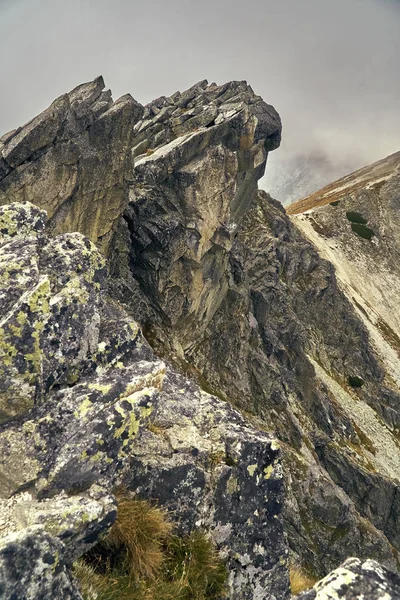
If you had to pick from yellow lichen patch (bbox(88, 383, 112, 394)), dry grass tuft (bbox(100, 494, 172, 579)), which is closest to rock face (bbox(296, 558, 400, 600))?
dry grass tuft (bbox(100, 494, 172, 579))

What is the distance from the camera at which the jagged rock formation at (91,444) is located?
20.8 ft

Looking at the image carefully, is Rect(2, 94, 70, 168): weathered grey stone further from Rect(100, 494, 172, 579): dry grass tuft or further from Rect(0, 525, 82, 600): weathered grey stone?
Rect(0, 525, 82, 600): weathered grey stone

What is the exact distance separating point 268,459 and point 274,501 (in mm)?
946

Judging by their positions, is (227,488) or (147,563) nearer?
(147,563)

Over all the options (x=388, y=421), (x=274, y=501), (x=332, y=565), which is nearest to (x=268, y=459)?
(x=274, y=501)

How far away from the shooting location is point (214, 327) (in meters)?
45.9

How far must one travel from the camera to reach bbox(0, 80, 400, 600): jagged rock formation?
29.8 ft

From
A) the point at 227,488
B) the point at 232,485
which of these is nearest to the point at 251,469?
the point at 232,485

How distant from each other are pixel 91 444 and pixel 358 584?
5066 millimetres

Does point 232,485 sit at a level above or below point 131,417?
below

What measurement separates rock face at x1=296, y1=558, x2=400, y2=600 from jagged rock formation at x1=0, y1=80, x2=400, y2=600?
2791 millimetres

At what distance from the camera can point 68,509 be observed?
6316mm

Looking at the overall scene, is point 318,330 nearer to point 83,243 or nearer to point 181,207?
point 181,207

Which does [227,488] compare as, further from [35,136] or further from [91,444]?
[35,136]
